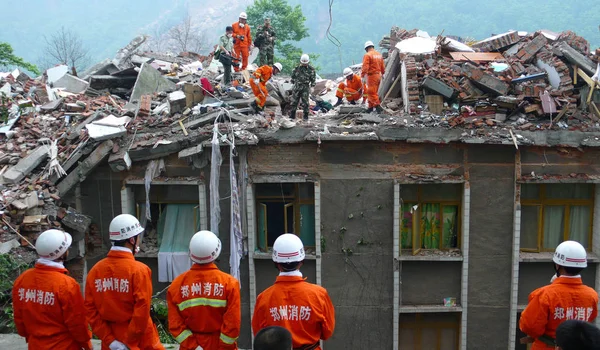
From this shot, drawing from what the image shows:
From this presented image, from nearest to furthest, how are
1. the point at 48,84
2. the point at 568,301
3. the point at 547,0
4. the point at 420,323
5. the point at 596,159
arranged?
the point at 568,301, the point at 596,159, the point at 420,323, the point at 48,84, the point at 547,0

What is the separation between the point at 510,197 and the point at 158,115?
8150 mm

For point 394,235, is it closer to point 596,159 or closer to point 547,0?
point 596,159

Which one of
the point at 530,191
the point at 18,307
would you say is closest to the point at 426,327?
the point at 530,191

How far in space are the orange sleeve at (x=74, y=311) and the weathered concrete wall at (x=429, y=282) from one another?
8.18 m

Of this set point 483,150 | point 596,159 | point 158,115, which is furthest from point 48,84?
point 596,159

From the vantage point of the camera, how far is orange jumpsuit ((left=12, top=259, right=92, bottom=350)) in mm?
5160

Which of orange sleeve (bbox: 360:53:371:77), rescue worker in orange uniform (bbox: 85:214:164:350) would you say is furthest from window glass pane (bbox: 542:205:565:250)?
rescue worker in orange uniform (bbox: 85:214:164:350)

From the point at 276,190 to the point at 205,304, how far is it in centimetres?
741

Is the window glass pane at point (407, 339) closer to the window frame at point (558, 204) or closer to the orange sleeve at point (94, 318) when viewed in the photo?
the window frame at point (558, 204)

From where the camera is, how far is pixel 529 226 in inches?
479

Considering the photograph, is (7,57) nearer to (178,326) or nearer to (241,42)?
(241,42)

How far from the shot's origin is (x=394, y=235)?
39.1ft

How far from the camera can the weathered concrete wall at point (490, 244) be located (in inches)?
459

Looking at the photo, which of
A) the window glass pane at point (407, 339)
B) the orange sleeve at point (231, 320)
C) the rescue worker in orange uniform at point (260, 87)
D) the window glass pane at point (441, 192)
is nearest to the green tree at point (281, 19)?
the rescue worker in orange uniform at point (260, 87)
